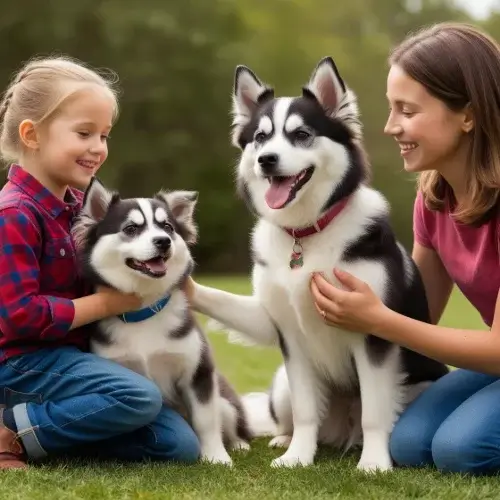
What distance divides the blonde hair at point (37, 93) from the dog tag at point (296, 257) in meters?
0.97

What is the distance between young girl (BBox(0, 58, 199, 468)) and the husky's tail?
2.34 feet

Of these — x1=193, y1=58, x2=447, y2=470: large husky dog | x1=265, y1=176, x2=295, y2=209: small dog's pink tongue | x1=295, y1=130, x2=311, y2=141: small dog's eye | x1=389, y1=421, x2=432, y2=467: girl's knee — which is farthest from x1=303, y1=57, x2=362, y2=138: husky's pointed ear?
x1=389, y1=421, x2=432, y2=467: girl's knee

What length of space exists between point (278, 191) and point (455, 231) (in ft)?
2.44

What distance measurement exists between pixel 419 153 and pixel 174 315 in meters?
Result: 1.15

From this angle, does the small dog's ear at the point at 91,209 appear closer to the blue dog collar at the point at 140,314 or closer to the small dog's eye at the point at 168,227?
the small dog's eye at the point at 168,227

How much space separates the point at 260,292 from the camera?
11.8ft

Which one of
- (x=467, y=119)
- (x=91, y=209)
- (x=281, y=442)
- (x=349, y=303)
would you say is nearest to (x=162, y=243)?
(x=91, y=209)

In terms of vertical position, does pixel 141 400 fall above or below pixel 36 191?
below

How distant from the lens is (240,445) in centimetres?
378

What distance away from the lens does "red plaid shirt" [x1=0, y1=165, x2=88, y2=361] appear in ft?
10.4

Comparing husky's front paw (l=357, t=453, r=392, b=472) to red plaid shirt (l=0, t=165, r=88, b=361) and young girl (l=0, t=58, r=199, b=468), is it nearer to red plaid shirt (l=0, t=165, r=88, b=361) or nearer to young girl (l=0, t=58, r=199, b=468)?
young girl (l=0, t=58, r=199, b=468)

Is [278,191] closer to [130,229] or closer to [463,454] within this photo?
[130,229]

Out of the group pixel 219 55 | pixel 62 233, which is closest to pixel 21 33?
pixel 219 55

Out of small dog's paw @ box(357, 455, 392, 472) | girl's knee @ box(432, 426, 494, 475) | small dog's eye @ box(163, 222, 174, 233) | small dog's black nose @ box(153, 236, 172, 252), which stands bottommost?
small dog's paw @ box(357, 455, 392, 472)
